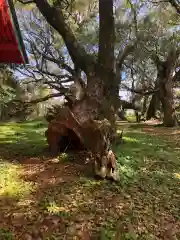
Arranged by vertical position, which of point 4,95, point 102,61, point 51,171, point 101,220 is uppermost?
point 102,61

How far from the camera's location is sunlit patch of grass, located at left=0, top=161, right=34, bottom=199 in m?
5.17

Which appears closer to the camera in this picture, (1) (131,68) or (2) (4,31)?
(2) (4,31)

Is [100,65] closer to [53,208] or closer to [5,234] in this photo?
[53,208]

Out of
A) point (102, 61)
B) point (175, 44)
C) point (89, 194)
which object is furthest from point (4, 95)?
point (175, 44)

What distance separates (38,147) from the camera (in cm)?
827

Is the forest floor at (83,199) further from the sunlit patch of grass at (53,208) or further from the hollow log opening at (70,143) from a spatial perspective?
the hollow log opening at (70,143)

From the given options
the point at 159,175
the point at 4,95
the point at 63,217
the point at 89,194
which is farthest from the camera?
the point at 4,95

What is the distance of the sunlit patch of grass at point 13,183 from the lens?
517 cm

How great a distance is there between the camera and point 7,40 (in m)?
5.77

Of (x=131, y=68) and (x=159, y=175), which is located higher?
(x=131, y=68)

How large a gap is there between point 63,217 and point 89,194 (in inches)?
34.3

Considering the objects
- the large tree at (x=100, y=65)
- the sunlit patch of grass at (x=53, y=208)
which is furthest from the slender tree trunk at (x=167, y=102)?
the sunlit patch of grass at (x=53, y=208)

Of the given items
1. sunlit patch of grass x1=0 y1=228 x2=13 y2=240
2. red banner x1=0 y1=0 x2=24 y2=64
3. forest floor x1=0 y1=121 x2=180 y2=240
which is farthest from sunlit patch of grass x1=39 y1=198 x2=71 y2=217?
red banner x1=0 y1=0 x2=24 y2=64

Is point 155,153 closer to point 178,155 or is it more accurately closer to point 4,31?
point 178,155
